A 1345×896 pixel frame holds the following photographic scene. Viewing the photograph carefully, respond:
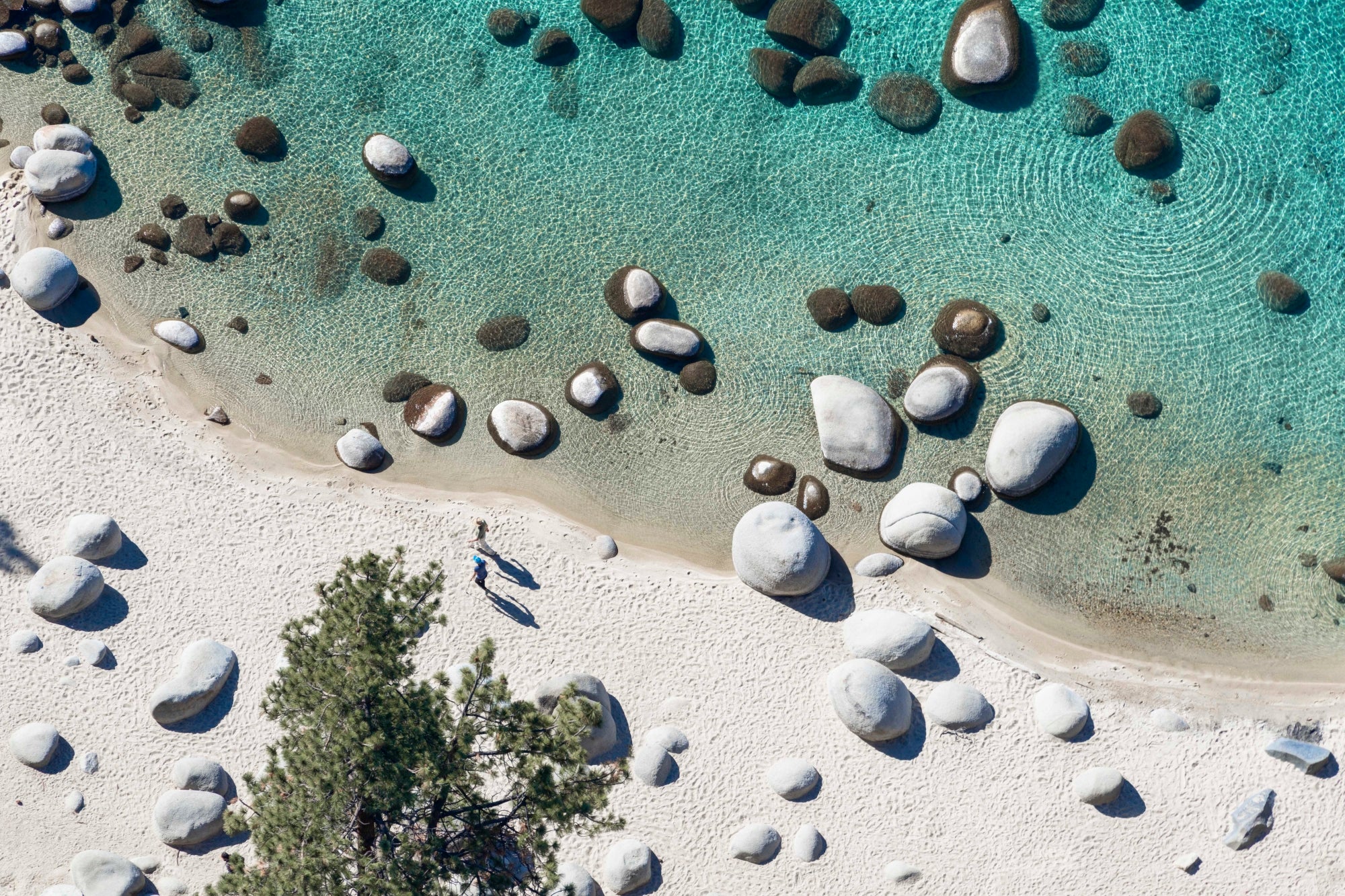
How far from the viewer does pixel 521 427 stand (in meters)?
18.7

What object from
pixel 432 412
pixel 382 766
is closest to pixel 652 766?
pixel 382 766

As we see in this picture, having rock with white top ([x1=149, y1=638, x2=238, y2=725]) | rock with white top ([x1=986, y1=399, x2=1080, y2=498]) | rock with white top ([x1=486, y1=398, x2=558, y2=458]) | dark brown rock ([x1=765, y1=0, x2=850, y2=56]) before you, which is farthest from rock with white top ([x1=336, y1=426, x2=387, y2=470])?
rock with white top ([x1=986, y1=399, x2=1080, y2=498])

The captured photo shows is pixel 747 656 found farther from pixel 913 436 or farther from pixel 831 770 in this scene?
pixel 913 436

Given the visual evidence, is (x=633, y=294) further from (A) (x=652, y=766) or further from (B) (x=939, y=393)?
(A) (x=652, y=766)

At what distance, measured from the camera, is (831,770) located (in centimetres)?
1759

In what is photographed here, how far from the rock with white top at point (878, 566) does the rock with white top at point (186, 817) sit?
13177 millimetres

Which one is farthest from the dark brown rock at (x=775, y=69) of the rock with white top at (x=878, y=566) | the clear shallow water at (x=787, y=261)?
the rock with white top at (x=878, y=566)

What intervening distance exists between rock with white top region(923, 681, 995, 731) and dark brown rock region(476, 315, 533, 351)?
434 inches

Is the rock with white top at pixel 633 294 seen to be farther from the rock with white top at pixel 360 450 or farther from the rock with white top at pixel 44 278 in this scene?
the rock with white top at pixel 44 278

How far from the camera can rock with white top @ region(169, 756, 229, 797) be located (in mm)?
17297

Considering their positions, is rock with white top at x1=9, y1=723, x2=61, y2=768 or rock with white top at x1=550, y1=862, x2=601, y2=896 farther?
rock with white top at x1=9, y1=723, x2=61, y2=768

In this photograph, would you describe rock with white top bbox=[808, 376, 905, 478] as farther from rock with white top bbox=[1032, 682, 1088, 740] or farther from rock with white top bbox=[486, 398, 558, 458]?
rock with white top bbox=[486, 398, 558, 458]

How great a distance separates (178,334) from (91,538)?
14.6 ft

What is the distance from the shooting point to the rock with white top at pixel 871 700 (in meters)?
17.1
